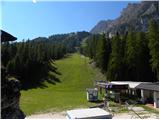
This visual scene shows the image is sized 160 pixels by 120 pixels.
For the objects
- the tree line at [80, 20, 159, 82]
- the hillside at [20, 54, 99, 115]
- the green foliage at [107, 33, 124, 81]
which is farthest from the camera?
the green foliage at [107, 33, 124, 81]

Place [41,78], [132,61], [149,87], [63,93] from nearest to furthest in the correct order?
1. [149,87]
2. [63,93]
3. [132,61]
4. [41,78]

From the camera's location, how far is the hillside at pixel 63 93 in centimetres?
2556

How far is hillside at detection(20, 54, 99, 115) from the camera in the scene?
2556cm

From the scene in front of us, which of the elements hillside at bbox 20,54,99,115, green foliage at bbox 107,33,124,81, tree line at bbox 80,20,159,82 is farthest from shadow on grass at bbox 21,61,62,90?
tree line at bbox 80,20,159,82

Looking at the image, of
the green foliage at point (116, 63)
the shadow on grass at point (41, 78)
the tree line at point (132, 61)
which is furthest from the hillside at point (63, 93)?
the tree line at point (132, 61)

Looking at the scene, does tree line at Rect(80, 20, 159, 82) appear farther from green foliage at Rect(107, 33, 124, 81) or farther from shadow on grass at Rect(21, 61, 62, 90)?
shadow on grass at Rect(21, 61, 62, 90)

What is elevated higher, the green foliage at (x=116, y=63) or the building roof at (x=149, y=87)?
the green foliage at (x=116, y=63)

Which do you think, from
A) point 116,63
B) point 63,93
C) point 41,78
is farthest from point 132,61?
point 41,78

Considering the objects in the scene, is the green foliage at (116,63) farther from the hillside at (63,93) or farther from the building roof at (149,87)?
the building roof at (149,87)

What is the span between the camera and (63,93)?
3506 cm

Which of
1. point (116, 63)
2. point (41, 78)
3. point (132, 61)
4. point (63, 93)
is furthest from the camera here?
point (41, 78)

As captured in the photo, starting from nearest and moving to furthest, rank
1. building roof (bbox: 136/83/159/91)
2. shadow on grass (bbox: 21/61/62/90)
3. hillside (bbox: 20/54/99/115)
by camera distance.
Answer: building roof (bbox: 136/83/159/91) → hillside (bbox: 20/54/99/115) → shadow on grass (bbox: 21/61/62/90)

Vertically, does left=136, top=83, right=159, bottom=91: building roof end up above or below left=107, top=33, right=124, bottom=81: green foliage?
below

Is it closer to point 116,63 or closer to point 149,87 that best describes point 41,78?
point 116,63
